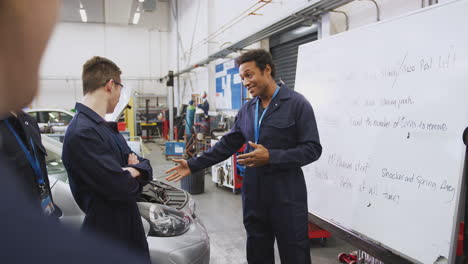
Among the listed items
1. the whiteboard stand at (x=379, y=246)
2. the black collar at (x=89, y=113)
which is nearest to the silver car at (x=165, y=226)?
the black collar at (x=89, y=113)

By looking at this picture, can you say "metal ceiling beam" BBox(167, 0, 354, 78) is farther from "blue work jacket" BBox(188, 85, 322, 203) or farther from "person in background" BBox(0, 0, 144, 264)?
"person in background" BBox(0, 0, 144, 264)

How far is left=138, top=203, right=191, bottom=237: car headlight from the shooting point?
211cm

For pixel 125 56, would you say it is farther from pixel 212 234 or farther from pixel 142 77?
pixel 212 234

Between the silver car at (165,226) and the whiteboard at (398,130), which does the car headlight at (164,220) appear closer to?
the silver car at (165,226)

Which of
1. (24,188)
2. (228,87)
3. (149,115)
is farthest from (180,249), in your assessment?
(149,115)

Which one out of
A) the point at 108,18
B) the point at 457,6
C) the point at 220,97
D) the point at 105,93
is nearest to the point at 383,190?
the point at 457,6

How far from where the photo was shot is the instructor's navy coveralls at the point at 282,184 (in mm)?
1950

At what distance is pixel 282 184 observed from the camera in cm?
197

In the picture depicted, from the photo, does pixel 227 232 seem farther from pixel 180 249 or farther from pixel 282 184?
pixel 282 184

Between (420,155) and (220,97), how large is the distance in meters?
6.80

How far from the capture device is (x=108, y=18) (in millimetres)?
14234

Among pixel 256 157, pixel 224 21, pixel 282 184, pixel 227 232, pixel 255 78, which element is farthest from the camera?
pixel 224 21

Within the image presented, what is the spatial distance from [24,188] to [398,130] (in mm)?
2006

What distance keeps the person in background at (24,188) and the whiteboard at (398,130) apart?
1.76 m
